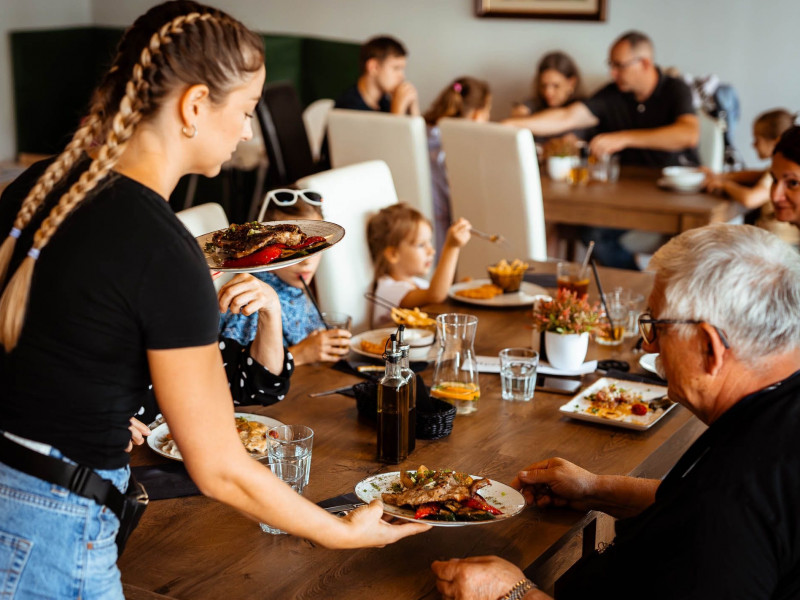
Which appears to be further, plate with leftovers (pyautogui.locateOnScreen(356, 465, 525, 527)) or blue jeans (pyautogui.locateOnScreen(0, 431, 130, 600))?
plate with leftovers (pyautogui.locateOnScreen(356, 465, 525, 527))

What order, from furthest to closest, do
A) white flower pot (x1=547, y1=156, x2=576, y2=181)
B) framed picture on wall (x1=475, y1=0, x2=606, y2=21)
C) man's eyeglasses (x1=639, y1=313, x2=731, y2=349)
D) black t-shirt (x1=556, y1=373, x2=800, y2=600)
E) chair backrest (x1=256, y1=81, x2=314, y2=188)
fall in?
Result: framed picture on wall (x1=475, y1=0, x2=606, y2=21) < chair backrest (x1=256, y1=81, x2=314, y2=188) < white flower pot (x1=547, y1=156, x2=576, y2=181) < man's eyeglasses (x1=639, y1=313, x2=731, y2=349) < black t-shirt (x1=556, y1=373, x2=800, y2=600)

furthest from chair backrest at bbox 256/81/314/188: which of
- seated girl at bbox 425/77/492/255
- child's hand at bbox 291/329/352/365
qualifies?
child's hand at bbox 291/329/352/365

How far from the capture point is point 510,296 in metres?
2.83

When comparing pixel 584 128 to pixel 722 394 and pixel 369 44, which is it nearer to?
pixel 369 44

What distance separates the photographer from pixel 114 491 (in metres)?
1.20

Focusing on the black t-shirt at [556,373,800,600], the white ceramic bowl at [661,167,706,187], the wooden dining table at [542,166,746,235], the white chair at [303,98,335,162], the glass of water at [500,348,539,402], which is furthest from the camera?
the white chair at [303,98,335,162]

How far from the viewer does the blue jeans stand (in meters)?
1.16

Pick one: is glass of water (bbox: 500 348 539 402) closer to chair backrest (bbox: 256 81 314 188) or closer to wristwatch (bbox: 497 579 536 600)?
wristwatch (bbox: 497 579 536 600)

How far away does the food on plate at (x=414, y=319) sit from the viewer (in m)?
2.45

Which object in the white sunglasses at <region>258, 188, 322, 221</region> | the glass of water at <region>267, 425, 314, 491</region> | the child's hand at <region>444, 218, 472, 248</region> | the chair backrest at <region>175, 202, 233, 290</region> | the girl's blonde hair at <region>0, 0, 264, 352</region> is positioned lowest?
the glass of water at <region>267, 425, 314, 491</region>

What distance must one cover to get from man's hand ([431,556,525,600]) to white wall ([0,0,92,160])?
22.2 feet

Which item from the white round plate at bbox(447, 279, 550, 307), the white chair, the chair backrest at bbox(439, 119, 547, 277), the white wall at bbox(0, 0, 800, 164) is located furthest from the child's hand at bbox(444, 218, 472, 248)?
the white wall at bbox(0, 0, 800, 164)

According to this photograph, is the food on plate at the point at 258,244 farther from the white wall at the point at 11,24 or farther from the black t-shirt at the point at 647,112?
the white wall at the point at 11,24

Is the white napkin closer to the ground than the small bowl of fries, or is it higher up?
closer to the ground
